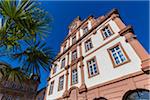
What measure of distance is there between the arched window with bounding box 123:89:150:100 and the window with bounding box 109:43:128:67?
2191 mm

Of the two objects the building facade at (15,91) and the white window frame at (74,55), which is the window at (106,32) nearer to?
the white window frame at (74,55)

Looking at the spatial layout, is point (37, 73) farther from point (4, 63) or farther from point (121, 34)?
point (121, 34)

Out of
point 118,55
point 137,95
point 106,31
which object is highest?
point 106,31

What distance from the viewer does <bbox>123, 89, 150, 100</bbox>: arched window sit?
22.5 feet

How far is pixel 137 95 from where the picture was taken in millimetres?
7184

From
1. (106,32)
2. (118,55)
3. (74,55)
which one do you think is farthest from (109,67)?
(74,55)

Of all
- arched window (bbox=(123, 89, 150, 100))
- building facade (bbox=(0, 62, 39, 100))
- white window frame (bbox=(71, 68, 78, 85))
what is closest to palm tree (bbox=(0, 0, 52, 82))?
arched window (bbox=(123, 89, 150, 100))

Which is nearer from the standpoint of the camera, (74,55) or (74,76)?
(74,76)

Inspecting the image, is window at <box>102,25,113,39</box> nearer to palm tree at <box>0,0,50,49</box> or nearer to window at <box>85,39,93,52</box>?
window at <box>85,39,93,52</box>

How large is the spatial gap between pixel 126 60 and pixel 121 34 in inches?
94.1

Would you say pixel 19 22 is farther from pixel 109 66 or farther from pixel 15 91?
pixel 15 91

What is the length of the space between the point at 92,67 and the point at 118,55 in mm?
2784

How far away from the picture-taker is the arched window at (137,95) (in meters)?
6.87

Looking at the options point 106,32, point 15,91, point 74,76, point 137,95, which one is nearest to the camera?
point 137,95
